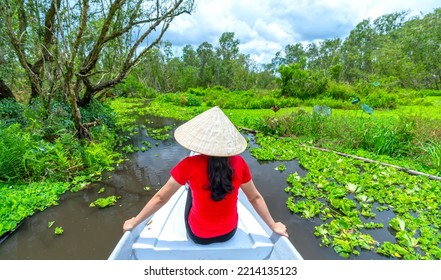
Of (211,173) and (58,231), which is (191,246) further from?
(58,231)

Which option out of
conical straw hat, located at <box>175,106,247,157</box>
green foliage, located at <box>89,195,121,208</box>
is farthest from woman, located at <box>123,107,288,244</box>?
green foliage, located at <box>89,195,121,208</box>

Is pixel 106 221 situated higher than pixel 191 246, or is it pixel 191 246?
pixel 191 246

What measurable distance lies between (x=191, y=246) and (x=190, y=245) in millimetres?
20

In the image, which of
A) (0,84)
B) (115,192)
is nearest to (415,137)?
(115,192)

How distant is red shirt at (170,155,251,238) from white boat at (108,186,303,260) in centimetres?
19

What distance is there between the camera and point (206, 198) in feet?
5.38

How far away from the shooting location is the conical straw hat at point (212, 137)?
1.51 metres

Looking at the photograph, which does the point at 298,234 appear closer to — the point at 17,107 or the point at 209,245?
the point at 209,245

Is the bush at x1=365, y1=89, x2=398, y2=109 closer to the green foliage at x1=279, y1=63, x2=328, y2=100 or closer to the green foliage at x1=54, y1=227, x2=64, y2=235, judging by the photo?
the green foliage at x1=279, y1=63, x2=328, y2=100

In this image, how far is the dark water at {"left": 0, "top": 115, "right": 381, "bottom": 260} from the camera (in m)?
2.78

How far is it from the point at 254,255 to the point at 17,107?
7145 millimetres

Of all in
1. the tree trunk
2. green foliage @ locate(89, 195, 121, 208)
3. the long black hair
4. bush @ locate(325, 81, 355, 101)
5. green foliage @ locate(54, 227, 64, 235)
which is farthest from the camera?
bush @ locate(325, 81, 355, 101)

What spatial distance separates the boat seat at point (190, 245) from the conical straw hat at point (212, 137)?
94 cm

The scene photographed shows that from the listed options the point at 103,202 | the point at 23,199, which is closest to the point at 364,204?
the point at 103,202
